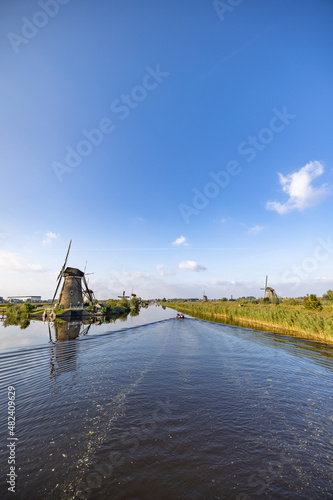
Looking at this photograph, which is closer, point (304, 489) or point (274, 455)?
point (304, 489)

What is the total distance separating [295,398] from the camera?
1212 cm

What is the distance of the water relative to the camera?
20.3ft

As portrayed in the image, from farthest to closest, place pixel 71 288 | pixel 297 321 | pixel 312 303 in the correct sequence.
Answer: pixel 71 288 → pixel 312 303 → pixel 297 321

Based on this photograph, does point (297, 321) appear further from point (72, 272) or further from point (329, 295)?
point (72, 272)

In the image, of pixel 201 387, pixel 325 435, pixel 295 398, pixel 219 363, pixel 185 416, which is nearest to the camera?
pixel 325 435

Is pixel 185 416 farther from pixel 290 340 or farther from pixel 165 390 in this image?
pixel 290 340

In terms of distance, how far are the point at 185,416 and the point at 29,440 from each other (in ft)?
21.6

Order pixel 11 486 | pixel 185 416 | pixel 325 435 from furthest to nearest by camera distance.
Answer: pixel 185 416
pixel 325 435
pixel 11 486

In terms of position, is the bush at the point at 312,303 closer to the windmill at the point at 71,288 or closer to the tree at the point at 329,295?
the tree at the point at 329,295

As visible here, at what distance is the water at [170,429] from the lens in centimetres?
618

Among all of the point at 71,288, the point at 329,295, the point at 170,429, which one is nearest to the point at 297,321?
the point at 170,429

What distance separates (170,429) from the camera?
8.86m

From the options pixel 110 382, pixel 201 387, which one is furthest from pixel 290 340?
pixel 110 382

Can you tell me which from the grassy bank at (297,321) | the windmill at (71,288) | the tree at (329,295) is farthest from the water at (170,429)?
the tree at (329,295)
